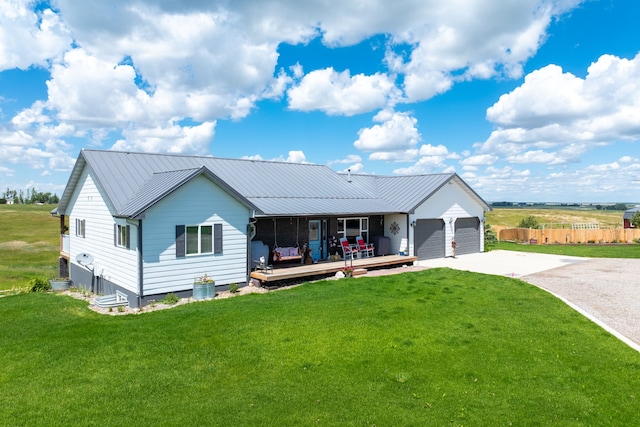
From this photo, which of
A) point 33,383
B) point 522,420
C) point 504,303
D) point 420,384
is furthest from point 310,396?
point 504,303

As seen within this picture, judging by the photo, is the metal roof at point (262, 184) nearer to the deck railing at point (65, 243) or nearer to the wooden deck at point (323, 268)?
the deck railing at point (65, 243)

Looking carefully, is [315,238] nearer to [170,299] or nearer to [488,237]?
[170,299]

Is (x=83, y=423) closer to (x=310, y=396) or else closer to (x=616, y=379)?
(x=310, y=396)

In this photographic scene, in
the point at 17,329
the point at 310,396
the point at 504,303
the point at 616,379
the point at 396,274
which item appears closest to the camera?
the point at 310,396

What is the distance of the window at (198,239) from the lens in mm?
14188

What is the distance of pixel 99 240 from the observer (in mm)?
16578

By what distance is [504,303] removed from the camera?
12414 millimetres

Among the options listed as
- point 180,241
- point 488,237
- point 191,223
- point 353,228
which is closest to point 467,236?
point 353,228

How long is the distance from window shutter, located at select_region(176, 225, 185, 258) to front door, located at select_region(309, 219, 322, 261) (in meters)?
6.87

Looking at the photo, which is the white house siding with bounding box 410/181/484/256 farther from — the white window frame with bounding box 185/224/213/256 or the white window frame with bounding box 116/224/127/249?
the white window frame with bounding box 116/224/127/249

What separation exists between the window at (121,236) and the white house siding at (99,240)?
6.5 inches

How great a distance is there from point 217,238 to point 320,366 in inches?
320

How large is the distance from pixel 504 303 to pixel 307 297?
227 inches

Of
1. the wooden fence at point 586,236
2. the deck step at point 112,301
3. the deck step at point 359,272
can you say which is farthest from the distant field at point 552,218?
the deck step at point 112,301
